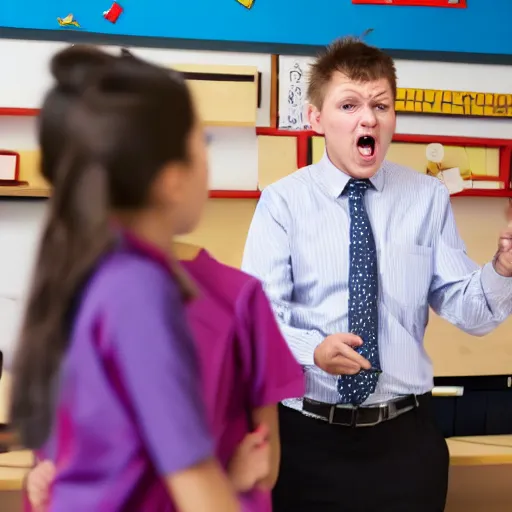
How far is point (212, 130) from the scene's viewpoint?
2240 millimetres

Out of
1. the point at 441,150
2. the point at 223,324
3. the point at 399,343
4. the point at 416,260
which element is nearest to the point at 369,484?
the point at 399,343

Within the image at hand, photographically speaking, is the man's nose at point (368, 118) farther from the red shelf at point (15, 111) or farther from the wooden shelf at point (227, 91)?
the red shelf at point (15, 111)

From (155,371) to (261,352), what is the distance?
19 centimetres

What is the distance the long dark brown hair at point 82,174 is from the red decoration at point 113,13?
1.61 metres

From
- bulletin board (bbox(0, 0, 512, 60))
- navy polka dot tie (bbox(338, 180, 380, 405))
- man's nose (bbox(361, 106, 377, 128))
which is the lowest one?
navy polka dot tie (bbox(338, 180, 380, 405))

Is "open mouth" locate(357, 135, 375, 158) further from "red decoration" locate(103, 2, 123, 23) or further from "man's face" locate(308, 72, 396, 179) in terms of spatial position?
"red decoration" locate(103, 2, 123, 23)

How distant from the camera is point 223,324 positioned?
0.72 meters

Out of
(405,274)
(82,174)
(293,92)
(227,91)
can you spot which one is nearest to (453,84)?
(293,92)

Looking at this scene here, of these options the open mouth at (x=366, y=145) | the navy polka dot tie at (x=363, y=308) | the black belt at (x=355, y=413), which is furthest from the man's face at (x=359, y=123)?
the black belt at (x=355, y=413)

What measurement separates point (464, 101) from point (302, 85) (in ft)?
1.84

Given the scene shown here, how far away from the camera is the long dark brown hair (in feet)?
2.02

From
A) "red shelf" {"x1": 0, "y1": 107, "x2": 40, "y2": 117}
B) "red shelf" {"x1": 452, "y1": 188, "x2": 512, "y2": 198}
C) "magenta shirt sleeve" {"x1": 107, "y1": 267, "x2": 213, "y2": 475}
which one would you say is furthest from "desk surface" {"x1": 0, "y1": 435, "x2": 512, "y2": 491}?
"magenta shirt sleeve" {"x1": 107, "y1": 267, "x2": 213, "y2": 475}

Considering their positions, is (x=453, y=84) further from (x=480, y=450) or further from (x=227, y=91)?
(x=480, y=450)

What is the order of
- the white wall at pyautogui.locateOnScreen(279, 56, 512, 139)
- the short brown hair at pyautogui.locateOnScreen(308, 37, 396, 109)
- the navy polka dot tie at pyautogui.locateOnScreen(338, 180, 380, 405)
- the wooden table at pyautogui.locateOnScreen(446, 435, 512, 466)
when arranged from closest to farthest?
the navy polka dot tie at pyautogui.locateOnScreen(338, 180, 380, 405), the short brown hair at pyautogui.locateOnScreen(308, 37, 396, 109), the wooden table at pyautogui.locateOnScreen(446, 435, 512, 466), the white wall at pyautogui.locateOnScreen(279, 56, 512, 139)
